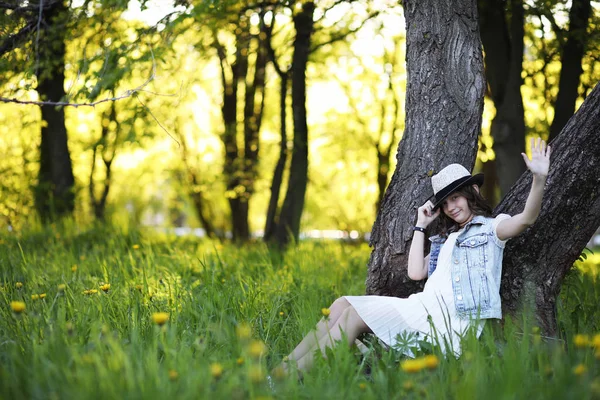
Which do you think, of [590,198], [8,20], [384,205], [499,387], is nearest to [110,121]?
[8,20]

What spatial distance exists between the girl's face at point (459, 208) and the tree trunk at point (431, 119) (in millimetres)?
297

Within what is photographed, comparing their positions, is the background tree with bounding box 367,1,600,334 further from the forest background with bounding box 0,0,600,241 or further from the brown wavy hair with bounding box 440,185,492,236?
the forest background with bounding box 0,0,600,241

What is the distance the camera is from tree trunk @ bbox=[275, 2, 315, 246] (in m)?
7.92

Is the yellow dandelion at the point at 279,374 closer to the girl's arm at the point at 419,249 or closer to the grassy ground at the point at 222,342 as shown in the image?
the grassy ground at the point at 222,342

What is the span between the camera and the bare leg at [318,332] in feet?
10.8

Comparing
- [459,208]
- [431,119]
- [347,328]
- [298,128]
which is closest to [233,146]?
[298,128]

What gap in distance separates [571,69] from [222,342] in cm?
545

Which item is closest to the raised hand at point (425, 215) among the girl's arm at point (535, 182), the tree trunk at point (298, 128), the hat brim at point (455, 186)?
the hat brim at point (455, 186)

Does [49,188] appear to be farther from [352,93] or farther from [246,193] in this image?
[352,93]

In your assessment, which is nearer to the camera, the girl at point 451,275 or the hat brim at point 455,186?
the girl at point 451,275

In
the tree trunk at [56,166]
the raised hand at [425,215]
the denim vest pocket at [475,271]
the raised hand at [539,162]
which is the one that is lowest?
the denim vest pocket at [475,271]

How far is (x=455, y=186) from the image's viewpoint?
12.5 feet

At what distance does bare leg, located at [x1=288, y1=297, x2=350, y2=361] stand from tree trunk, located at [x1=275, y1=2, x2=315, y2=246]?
423 centimetres

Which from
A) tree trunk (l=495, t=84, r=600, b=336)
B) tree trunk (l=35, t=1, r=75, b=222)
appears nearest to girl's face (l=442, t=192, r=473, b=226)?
tree trunk (l=495, t=84, r=600, b=336)
